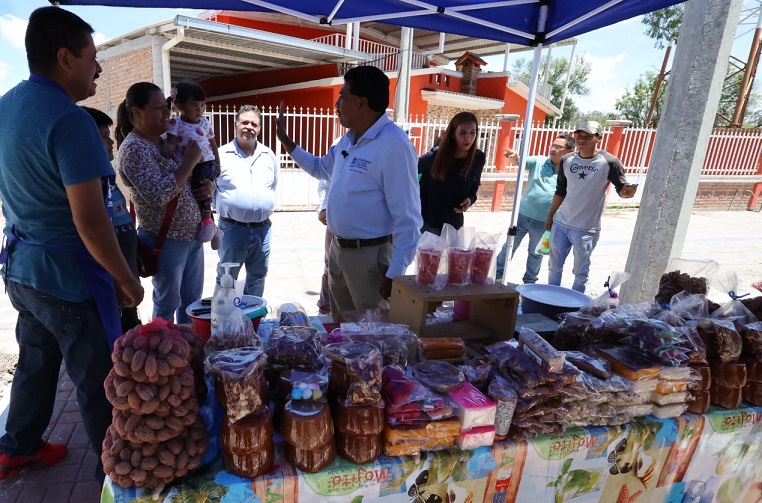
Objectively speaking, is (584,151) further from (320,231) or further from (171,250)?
(320,231)

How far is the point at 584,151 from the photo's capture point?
4.33 m

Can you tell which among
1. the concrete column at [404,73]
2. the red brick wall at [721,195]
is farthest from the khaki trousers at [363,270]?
the red brick wall at [721,195]

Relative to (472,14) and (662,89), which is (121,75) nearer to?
(472,14)

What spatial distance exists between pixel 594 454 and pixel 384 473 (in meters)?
0.71

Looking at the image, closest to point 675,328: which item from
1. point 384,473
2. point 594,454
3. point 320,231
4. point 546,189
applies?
point 594,454

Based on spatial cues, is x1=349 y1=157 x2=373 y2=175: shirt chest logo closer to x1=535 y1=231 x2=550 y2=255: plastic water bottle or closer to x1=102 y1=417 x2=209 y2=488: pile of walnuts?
x1=102 y1=417 x2=209 y2=488: pile of walnuts

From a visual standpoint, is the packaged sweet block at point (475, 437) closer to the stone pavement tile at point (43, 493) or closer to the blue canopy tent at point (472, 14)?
the stone pavement tile at point (43, 493)

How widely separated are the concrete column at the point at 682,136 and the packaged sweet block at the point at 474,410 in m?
2.98

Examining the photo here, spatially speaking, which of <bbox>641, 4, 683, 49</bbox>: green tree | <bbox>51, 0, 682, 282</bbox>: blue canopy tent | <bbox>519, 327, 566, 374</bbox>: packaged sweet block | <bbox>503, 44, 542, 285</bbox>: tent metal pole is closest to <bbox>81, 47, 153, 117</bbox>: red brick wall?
<bbox>51, 0, 682, 282</bbox>: blue canopy tent

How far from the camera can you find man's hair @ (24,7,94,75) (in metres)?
1.54

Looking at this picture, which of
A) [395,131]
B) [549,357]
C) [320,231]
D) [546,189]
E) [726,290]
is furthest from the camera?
[320,231]

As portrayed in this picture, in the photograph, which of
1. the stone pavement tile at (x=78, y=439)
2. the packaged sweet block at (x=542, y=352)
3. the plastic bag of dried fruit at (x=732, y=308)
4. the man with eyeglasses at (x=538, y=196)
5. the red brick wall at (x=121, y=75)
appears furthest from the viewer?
the red brick wall at (x=121, y=75)

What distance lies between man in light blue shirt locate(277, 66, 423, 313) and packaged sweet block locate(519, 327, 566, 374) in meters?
0.92

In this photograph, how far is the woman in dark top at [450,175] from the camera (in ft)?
12.7
